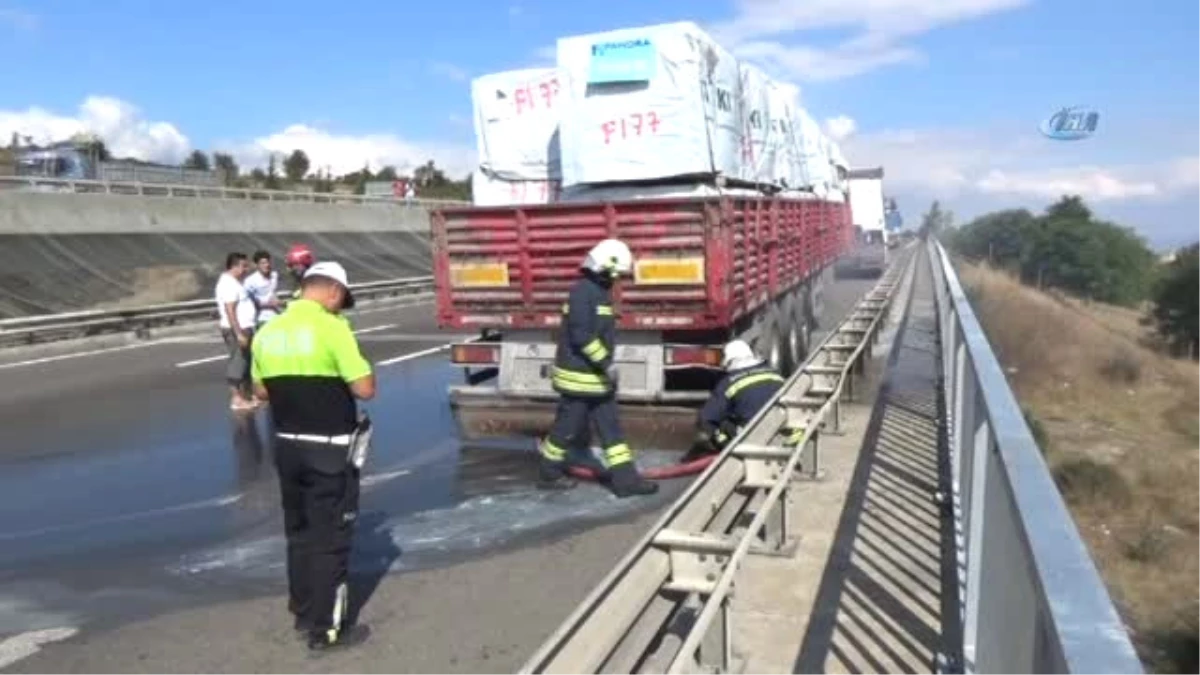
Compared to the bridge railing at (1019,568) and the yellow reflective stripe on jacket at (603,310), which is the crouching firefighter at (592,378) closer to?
the yellow reflective stripe on jacket at (603,310)

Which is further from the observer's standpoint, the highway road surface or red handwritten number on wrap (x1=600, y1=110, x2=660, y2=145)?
red handwritten number on wrap (x1=600, y1=110, x2=660, y2=145)

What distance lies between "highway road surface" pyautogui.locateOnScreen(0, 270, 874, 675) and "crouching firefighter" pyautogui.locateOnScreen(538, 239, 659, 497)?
0.70 feet

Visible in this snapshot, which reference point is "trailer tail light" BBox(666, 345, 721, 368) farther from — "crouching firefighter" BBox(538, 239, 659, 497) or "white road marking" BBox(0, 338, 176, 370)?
"white road marking" BBox(0, 338, 176, 370)

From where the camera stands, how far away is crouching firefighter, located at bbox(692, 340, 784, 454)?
738 centimetres

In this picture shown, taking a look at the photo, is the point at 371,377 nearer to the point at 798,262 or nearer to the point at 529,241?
the point at 529,241

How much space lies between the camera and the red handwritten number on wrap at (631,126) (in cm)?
1003

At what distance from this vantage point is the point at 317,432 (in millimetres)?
4781

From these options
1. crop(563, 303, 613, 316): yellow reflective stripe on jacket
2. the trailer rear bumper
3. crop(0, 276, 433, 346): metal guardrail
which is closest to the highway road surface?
the trailer rear bumper

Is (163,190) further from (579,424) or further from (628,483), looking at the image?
(628,483)

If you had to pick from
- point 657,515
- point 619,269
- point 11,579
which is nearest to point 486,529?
point 657,515

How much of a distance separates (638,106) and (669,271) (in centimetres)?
192

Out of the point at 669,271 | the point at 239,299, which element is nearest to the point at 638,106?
the point at 669,271

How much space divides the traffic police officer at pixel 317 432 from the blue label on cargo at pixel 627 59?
551 centimetres

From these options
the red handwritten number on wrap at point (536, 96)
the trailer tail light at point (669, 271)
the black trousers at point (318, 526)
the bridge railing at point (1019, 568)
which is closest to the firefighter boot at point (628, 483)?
the trailer tail light at point (669, 271)
